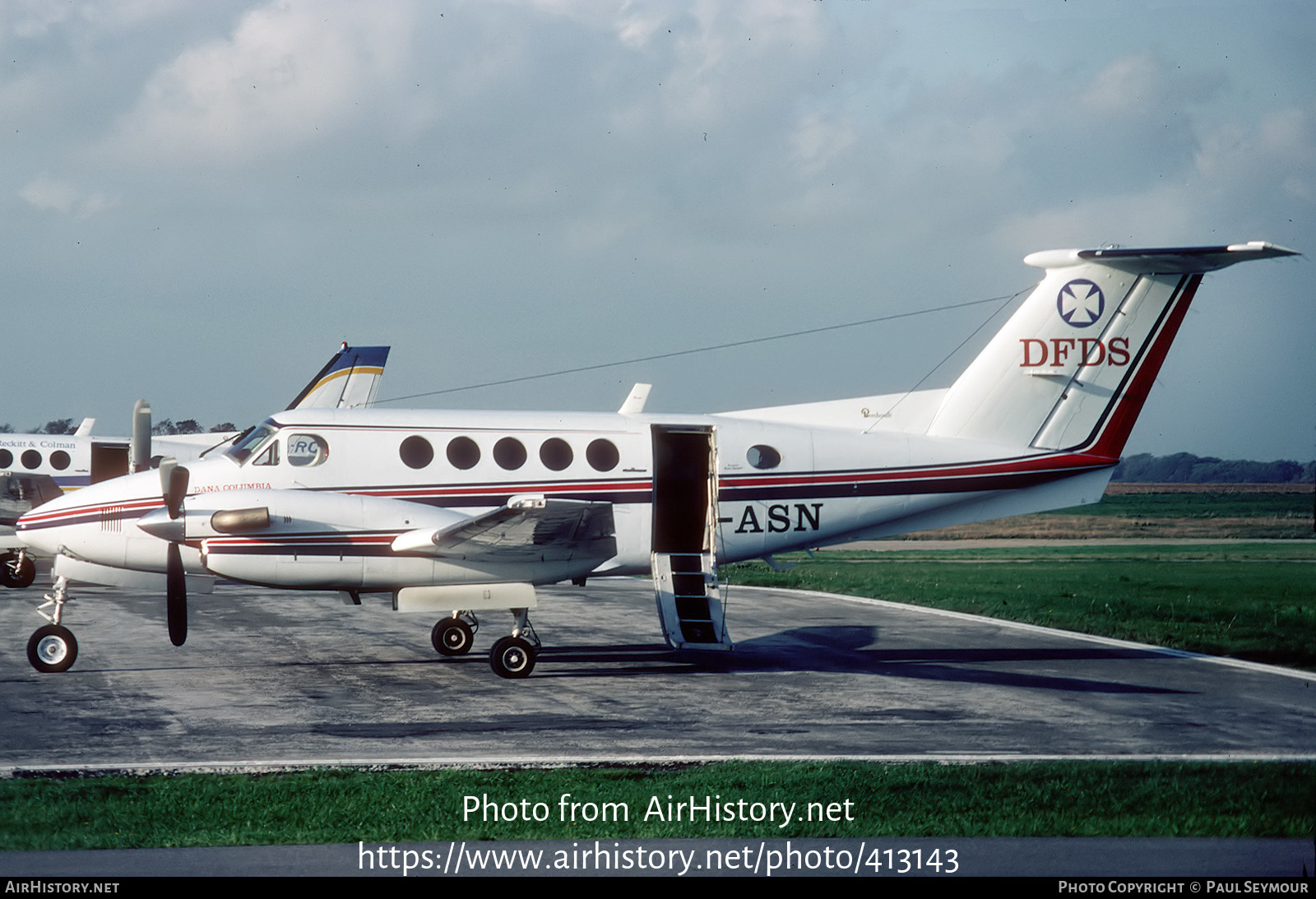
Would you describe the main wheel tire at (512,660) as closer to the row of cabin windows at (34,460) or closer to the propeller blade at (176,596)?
the propeller blade at (176,596)

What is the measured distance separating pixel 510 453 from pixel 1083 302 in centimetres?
827

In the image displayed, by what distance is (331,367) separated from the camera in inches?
1289

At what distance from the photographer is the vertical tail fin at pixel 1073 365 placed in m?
16.9

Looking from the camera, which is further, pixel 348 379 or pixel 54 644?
pixel 348 379

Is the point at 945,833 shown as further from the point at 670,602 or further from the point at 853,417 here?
the point at 853,417

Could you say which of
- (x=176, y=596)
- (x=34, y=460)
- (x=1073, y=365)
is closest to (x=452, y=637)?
(x=176, y=596)

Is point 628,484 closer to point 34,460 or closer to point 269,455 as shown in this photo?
point 269,455

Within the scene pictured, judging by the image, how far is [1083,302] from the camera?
16.9 metres

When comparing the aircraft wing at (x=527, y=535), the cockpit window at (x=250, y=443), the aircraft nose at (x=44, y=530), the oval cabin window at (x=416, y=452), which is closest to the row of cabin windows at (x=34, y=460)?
the aircraft nose at (x=44, y=530)

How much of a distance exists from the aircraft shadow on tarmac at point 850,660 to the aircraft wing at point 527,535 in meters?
1.59

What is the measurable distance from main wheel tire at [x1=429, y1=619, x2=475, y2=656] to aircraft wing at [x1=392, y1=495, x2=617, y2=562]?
196 cm

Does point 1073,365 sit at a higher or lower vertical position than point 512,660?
higher
